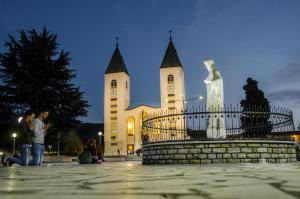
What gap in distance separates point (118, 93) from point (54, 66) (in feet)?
184

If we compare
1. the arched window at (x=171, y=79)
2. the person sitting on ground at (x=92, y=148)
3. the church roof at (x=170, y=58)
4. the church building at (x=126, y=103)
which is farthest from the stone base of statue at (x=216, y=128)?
the church roof at (x=170, y=58)

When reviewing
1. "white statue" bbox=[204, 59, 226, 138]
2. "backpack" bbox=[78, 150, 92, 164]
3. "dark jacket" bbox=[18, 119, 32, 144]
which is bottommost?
"backpack" bbox=[78, 150, 92, 164]

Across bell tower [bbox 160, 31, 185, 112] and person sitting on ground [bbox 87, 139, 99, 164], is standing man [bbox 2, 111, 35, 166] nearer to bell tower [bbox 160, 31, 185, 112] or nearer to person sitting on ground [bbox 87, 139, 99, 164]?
person sitting on ground [bbox 87, 139, 99, 164]

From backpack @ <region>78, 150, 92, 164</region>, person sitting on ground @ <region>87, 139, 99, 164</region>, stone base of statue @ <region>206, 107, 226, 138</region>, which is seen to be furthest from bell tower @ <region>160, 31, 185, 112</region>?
stone base of statue @ <region>206, 107, 226, 138</region>

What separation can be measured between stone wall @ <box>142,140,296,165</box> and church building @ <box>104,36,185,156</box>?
63167mm

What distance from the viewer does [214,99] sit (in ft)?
42.8

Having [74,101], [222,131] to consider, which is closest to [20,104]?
[74,101]

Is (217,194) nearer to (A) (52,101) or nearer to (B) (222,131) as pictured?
(B) (222,131)

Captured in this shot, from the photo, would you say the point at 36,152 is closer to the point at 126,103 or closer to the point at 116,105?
the point at 116,105

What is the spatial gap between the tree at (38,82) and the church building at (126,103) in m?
50.6

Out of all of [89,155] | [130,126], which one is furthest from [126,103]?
[89,155]

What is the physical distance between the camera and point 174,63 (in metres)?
78.8

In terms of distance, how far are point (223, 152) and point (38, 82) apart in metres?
16.6

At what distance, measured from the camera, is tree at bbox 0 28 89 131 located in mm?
22875
